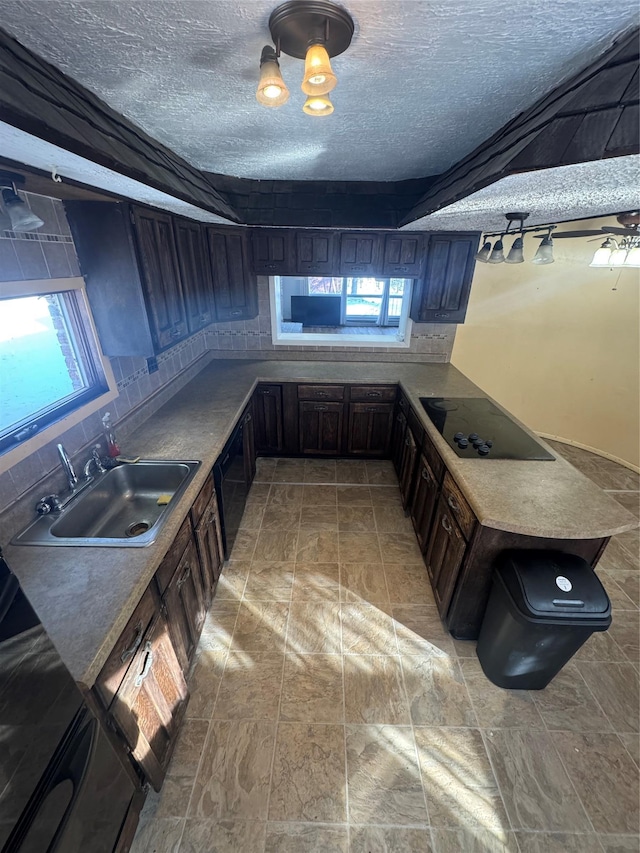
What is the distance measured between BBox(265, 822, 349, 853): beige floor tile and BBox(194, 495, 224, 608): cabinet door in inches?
39.4

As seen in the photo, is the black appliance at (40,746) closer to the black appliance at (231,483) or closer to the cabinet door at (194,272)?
the black appliance at (231,483)

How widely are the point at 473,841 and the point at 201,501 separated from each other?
1.76 meters

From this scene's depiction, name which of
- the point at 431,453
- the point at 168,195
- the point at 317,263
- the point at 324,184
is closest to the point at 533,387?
the point at 431,453

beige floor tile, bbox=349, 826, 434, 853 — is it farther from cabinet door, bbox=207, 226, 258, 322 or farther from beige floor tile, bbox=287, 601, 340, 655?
cabinet door, bbox=207, 226, 258, 322

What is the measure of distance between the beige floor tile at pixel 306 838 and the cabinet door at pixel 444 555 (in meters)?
1.08

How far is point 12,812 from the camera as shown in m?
0.66

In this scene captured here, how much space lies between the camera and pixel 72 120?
0.96 m

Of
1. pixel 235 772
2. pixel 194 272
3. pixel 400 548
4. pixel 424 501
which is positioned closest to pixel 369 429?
pixel 424 501

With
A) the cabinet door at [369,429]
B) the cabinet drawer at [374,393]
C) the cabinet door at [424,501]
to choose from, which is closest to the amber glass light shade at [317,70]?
the cabinet door at [424,501]

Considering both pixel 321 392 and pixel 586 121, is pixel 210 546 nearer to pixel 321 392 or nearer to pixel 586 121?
pixel 321 392

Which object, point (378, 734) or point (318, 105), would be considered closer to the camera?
point (318, 105)

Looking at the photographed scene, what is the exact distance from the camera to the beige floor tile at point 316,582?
222 centimetres

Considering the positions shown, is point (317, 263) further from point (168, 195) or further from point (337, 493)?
point (337, 493)

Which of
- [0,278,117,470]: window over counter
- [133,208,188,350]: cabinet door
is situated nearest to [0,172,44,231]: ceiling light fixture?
[0,278,117,470]: window over counter
